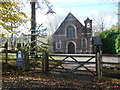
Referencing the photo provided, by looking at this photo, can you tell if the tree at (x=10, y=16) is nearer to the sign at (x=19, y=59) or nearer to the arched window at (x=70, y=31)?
the sign at (x=19, y=59)

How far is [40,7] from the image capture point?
352 inches

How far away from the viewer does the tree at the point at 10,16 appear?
556cm

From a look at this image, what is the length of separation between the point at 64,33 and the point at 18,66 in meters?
16.1

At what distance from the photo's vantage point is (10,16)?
5.70m

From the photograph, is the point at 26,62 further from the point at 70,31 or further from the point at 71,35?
the point at 70,31

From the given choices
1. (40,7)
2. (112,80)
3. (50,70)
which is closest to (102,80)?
(112,80)

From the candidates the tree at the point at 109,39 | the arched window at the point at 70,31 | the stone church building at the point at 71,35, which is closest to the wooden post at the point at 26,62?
the tree at the point at 109,39

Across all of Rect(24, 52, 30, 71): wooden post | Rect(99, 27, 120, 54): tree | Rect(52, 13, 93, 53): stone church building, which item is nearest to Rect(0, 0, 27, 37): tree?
Rect(24, 52, 30, 71): wooden post

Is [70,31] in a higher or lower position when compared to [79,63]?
higher

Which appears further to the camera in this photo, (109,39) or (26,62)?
(109,39)

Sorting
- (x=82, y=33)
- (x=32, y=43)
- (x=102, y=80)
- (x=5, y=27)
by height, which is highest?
Answer: (x=82, y=33)

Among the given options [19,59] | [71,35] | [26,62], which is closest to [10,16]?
[19,59]

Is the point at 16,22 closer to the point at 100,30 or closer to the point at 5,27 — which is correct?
the point at 5,27

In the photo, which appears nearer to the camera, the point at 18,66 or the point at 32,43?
the point at 18,66
